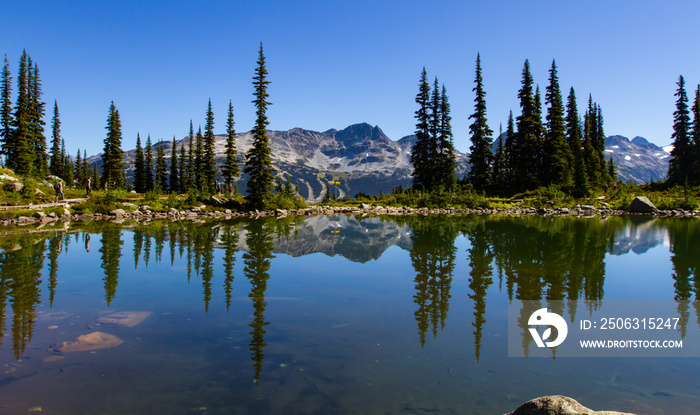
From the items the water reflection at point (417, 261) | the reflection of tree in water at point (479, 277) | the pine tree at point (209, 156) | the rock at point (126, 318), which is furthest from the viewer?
the pine tree at point (209, 156)

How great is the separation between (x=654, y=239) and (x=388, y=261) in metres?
16.9

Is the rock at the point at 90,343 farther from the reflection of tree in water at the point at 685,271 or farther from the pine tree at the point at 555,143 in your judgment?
the pine tree at the point at 555,143

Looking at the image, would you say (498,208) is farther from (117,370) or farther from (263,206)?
(117,370)

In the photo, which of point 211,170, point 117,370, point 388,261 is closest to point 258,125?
point 211,170

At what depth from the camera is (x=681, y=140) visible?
67625mm

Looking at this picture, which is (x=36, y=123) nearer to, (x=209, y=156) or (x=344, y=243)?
(x=209, y=156)

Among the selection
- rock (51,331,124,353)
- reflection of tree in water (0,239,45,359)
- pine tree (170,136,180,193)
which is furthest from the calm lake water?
pine tree (170,136,180,193)

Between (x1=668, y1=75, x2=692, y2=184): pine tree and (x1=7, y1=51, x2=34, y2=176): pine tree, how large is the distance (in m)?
101

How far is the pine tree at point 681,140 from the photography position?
218ft

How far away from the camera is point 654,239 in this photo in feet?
75.3

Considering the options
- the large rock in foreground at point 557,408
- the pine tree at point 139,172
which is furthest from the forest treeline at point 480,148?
the large rock in foreground at point 557,408

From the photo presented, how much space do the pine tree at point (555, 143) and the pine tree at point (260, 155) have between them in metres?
40.5

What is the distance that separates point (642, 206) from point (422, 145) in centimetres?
3102

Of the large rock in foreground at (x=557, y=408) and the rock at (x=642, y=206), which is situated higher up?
the rock at (x=642, y=206)
